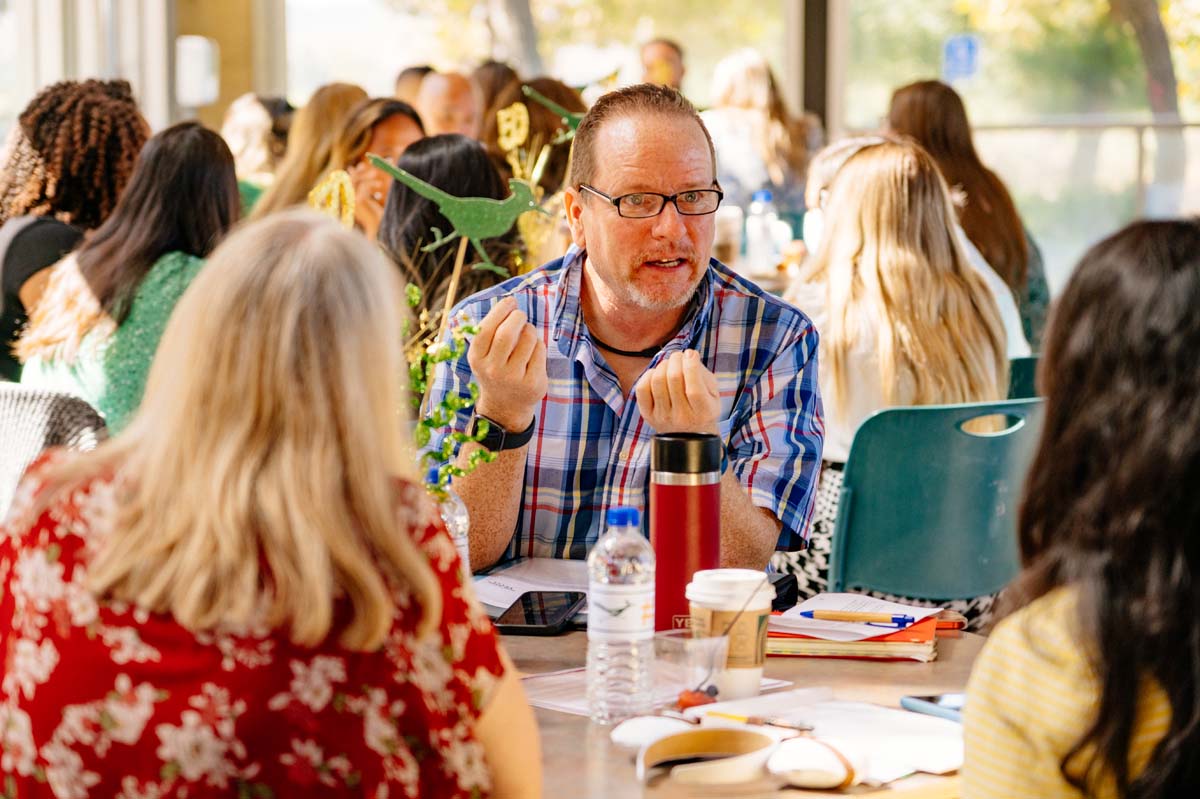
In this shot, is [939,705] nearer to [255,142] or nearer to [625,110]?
[625,110]

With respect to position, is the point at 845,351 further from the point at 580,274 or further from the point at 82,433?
the point at 82,433

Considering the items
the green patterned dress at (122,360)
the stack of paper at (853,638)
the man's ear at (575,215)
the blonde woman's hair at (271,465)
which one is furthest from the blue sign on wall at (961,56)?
the blonde woman's hair at (271,465)

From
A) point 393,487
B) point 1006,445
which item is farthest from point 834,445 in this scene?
point 393,487

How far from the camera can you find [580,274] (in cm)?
229

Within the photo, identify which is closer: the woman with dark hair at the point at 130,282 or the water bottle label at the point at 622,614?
the water bottle label at the point at 622,614

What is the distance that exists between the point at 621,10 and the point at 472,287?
611 centimetres

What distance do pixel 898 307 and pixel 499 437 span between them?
4.50 ft

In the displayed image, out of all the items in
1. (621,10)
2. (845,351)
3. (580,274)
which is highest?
(621,10)

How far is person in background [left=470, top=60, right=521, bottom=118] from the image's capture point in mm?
6250

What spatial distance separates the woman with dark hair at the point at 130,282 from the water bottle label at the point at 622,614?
198 cm

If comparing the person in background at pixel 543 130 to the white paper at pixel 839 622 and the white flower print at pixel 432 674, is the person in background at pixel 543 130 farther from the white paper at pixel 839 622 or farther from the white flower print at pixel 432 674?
the white flower print at pixel 432 674

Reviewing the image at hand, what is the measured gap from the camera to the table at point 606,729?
51.3 inches

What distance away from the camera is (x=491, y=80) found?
6.32 meters

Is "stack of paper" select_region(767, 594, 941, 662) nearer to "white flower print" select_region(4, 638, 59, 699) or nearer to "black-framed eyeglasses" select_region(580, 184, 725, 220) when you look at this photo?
"black-framed eyeglasses" select_region(580, 184, 725, 220)
